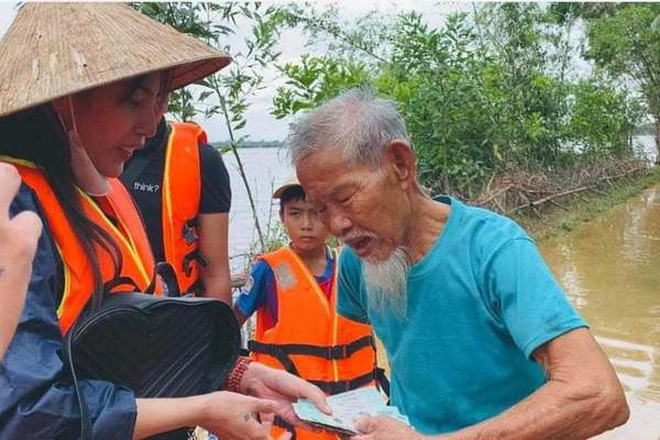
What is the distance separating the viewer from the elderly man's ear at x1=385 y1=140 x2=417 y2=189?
1948 mm

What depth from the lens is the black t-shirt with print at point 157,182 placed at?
2.56 metres

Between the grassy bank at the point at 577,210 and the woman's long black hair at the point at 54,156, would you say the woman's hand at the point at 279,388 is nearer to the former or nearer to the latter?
the woman's long black hair at the point at 54,156

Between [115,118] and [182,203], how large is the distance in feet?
→ 3.08

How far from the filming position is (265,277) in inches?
132

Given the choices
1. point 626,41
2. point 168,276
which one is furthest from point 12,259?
point 626,41

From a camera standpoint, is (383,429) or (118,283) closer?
(118,283)

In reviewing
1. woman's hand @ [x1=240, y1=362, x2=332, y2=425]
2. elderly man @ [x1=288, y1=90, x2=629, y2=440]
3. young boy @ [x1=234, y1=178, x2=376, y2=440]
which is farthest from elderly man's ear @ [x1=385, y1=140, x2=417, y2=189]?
young boy @ [x1=234, y1=178, x2=376, y2=440]

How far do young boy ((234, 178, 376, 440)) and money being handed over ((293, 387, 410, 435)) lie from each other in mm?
923

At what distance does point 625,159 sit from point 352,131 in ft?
69.5

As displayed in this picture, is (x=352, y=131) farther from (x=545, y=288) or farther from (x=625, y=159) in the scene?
(x=625, y=159)

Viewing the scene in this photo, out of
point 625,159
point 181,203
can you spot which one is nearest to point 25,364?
point 181,203

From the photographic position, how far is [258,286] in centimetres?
336

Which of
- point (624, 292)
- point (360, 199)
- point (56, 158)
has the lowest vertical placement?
point (624, 292)

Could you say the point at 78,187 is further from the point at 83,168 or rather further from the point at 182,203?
the point at 182,203
